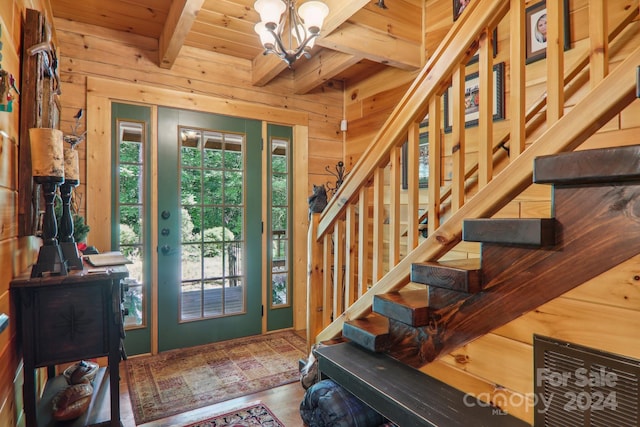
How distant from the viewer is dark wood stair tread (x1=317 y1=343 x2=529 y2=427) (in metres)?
1.24

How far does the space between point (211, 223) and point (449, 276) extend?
238 centimetres

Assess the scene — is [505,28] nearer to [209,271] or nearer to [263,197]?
[263,197]

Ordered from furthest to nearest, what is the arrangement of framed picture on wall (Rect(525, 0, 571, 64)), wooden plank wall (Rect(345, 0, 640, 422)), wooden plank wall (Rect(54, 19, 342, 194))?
wooden plank wall (Rect(54, 19, 342, 194)) → framed picture on wall (Rect(525, 0, 571, 64)) → wooden plank wall (Rect(345, 0, 640, 422))

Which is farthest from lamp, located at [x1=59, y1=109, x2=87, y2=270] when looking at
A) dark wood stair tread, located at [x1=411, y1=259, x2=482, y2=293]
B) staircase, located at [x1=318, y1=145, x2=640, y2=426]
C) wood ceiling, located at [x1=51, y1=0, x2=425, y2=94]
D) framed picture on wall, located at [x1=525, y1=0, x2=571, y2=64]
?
framed picture on wall, located at [x1=525, y1=0, x2=571, y2=64]

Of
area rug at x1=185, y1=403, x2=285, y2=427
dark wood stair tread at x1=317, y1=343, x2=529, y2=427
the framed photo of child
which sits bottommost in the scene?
area rug at x1=185, y1=403, x2=285, y2=427

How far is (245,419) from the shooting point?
2.00m

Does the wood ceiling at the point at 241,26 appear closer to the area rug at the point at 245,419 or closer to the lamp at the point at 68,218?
the lamp at the point at 68,218

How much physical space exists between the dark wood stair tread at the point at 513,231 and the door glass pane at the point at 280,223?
8.04ft

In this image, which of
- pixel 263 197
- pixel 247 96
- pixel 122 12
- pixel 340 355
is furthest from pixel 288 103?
pixel 340 355

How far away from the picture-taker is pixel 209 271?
317 centimetres

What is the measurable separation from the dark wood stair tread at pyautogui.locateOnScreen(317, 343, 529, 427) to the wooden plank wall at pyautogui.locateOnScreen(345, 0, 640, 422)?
324 mm

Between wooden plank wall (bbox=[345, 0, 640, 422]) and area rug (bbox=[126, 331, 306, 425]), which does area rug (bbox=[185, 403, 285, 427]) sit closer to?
area rug (bbox=[126, 331, 306, 425])

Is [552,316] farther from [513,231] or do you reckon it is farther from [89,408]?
[89,408]

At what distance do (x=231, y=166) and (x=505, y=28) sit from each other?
235cm
